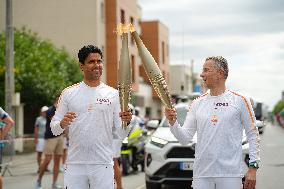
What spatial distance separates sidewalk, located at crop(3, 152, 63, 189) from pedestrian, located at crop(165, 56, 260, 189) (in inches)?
316

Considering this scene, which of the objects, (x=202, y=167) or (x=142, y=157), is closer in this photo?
(x=202, y=167)

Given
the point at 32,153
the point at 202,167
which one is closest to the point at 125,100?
the point at 202,167

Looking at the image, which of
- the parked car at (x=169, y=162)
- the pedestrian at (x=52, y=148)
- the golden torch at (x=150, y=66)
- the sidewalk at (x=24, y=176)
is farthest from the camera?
the sidewalk at (x=24, y=176)

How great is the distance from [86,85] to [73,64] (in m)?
33.7

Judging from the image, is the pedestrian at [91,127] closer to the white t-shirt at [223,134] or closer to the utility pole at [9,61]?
the white t-shirt at [223,134]

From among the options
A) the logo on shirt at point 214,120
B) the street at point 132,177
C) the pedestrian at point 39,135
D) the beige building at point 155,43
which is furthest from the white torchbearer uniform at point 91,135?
the beige building at point 155,43

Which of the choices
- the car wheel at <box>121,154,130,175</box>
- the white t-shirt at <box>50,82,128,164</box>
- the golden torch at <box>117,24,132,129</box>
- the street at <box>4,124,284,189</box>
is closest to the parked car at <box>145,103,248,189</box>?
the street at <box>4,124,284,189</box>

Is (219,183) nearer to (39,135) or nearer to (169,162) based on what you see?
(169,162)

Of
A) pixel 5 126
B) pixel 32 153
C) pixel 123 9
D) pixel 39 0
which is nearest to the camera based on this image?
pixel 5 126

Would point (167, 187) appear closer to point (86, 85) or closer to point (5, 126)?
point (5, 126)

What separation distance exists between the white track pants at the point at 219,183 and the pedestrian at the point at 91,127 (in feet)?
2.59

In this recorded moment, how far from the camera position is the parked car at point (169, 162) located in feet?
36.0

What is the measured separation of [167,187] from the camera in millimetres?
13039

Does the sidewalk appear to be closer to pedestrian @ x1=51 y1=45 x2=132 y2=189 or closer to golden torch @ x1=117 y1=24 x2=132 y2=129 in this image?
pedestrian @ x1=51 y1=45 x2=132 y2=189
